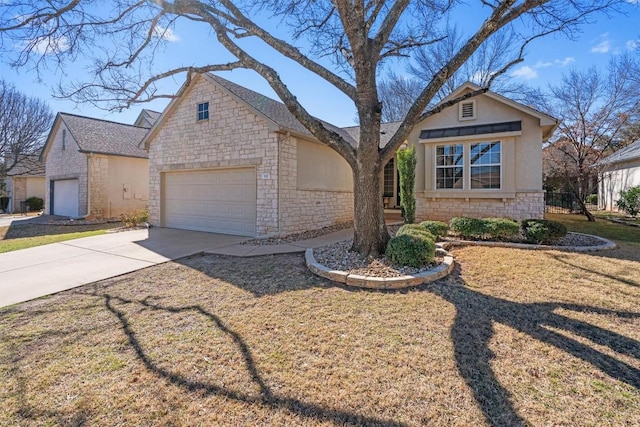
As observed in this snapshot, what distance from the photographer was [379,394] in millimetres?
2588

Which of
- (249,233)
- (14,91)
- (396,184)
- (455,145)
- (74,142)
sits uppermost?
(14,91)

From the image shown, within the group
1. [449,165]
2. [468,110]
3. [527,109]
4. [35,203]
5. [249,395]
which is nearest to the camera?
[249,395]

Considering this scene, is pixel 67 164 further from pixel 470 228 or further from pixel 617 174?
pixel 617 174

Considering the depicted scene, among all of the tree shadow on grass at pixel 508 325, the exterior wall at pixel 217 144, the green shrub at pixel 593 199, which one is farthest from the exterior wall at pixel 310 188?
the green shrub at pixel 593 199

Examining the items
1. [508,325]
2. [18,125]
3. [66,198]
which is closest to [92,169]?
[66,198]

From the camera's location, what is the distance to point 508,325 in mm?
3820

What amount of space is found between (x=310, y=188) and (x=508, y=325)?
8231 millimetres

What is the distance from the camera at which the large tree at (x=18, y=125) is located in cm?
2600

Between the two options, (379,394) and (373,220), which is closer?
(379,394)

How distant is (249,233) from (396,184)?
29.9 feet

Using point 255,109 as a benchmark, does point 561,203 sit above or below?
below

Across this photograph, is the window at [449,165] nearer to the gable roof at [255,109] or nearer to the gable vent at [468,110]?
the gable vent at [468,110]

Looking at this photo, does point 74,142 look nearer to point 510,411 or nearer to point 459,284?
point 459,284

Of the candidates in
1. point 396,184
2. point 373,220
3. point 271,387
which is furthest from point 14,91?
point 271,387
